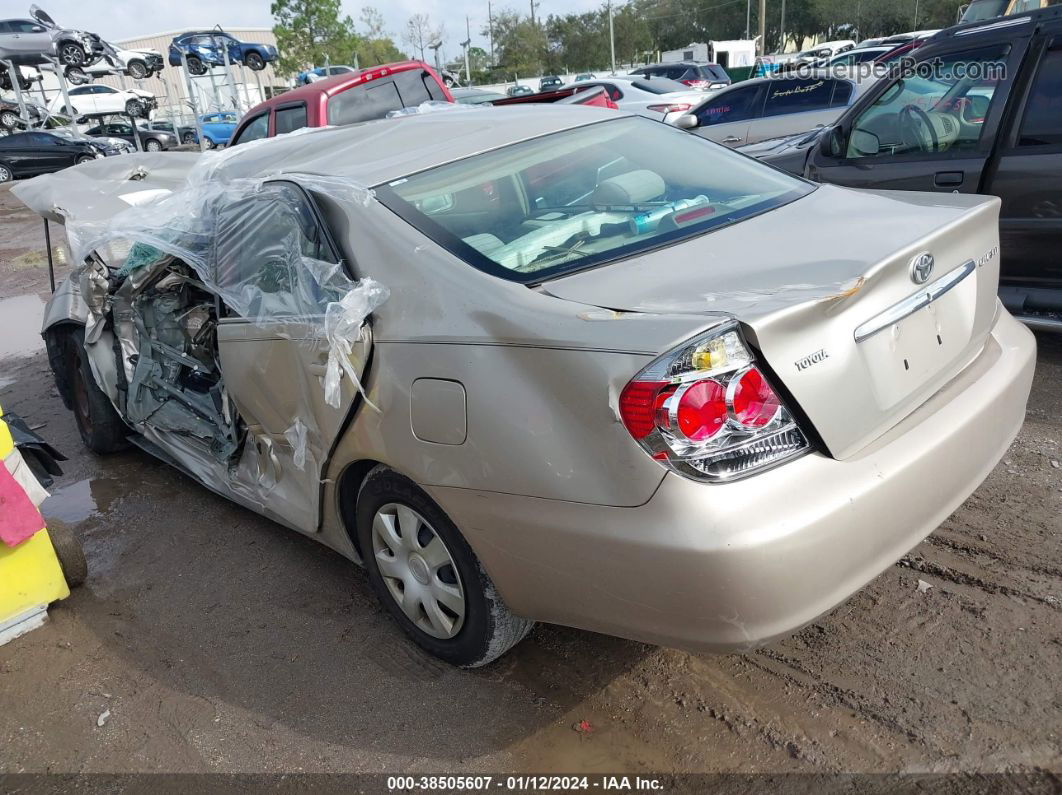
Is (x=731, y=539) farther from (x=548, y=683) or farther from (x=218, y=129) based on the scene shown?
(x=218, y=129)

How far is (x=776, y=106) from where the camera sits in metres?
10.6

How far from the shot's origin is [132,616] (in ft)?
10.8

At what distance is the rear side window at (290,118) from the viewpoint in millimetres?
8773

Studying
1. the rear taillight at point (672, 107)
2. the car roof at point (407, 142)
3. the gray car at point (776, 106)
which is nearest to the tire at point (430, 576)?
the car roof at point (407, 142)

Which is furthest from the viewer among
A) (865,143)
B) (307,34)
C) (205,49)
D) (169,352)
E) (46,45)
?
(307,34)

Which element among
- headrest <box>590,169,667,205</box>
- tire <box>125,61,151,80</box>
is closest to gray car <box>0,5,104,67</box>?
tire <box>125,61,151,80</box>

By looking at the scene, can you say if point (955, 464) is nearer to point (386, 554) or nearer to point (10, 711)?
point (386, 554)

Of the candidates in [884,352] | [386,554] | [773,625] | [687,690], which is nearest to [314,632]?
[386,554]

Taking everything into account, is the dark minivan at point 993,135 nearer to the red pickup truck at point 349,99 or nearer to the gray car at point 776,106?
the gray car at point 776,106

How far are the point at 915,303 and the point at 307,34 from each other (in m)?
52.8

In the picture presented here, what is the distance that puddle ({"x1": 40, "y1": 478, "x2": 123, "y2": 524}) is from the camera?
429 centimetres

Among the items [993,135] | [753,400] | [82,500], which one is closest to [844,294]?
[753,400]

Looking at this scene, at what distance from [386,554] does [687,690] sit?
103 cm

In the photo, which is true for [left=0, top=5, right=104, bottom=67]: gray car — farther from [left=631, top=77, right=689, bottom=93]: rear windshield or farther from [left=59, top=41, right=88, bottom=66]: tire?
[left=631, top=77, right=689, bottom=93]: rear windshield
